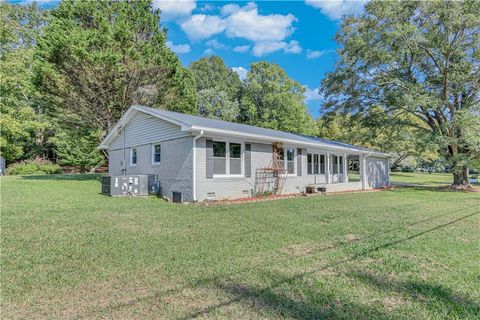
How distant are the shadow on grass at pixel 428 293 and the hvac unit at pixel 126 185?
31.8ft

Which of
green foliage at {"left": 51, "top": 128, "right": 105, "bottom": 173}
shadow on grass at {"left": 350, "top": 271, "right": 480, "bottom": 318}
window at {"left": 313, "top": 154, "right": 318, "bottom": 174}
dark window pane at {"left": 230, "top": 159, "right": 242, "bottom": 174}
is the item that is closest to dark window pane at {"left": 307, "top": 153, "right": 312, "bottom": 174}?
window at {"left": 313, "top": 154, "right": 318, "bottom": 174}

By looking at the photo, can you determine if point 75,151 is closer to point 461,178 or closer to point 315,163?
point 315,163

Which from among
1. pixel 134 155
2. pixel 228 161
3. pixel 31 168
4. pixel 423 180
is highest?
pixel 134 155

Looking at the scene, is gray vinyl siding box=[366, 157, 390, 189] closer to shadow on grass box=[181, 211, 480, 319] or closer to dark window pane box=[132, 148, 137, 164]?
dark window pane box=[132, 148, 137, 164]

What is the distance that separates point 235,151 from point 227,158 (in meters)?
0.55

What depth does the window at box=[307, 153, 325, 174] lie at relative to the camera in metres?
16.3

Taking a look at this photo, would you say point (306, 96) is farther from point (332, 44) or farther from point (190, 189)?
point (190, 189)

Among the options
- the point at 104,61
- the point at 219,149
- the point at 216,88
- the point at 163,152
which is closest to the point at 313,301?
the point at 219,149

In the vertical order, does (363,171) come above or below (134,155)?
below

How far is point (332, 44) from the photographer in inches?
839

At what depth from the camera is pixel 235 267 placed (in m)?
4.03

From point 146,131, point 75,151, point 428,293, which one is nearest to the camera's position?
point 428,293

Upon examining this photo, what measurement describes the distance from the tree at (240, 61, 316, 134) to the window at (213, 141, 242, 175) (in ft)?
72.6

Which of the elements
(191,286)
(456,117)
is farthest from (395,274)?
(456,117)
